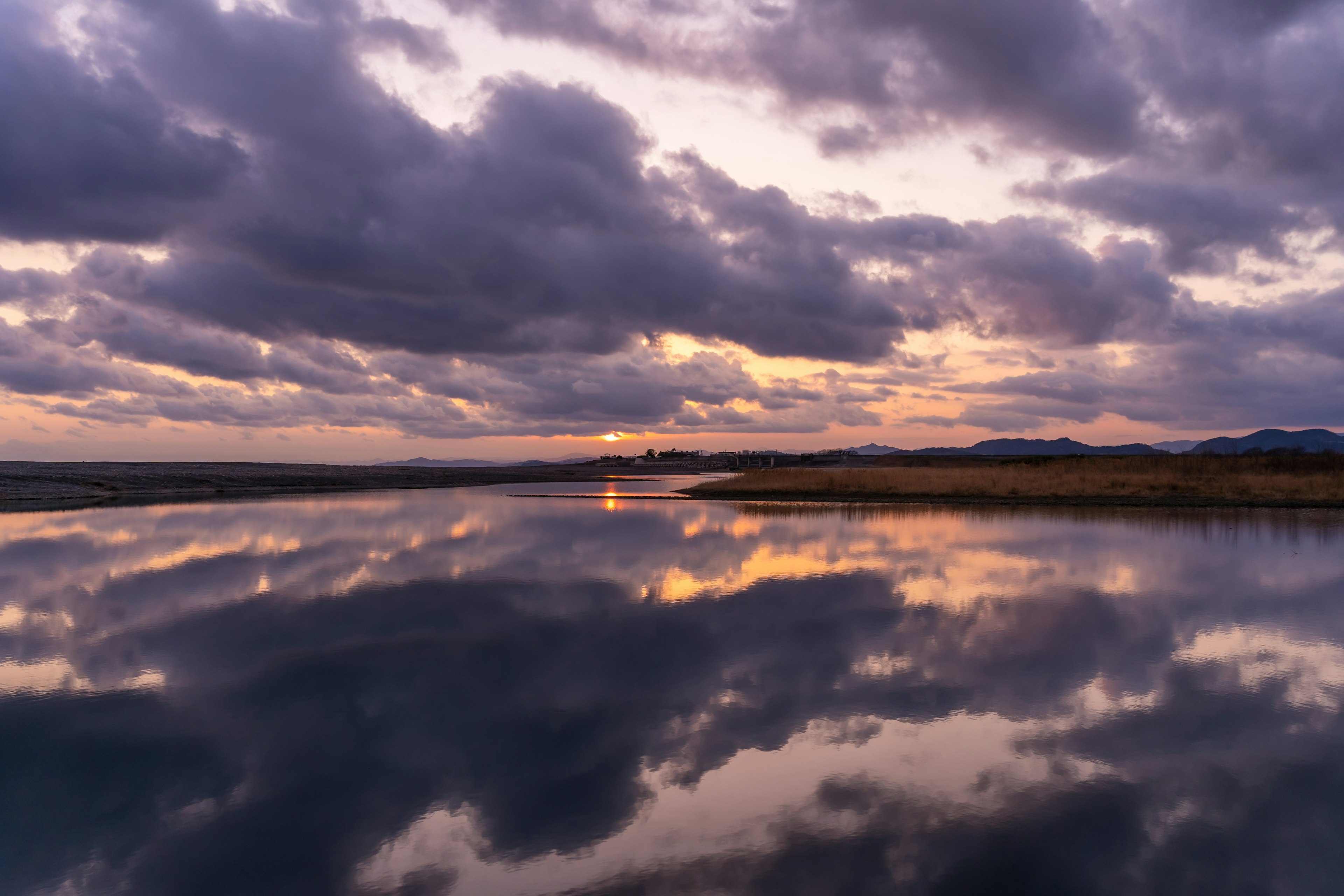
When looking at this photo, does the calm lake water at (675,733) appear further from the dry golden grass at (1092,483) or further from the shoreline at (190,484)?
the shoreline at (190,484)

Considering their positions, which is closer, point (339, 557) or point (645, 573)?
point (645, 573)

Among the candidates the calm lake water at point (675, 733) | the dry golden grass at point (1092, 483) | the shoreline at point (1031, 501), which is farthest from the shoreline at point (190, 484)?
the calm lake water at point (675, 733)

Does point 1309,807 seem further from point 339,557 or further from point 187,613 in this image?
point 339,557

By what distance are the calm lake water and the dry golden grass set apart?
3251cm

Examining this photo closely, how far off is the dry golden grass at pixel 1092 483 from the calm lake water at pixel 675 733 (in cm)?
3251

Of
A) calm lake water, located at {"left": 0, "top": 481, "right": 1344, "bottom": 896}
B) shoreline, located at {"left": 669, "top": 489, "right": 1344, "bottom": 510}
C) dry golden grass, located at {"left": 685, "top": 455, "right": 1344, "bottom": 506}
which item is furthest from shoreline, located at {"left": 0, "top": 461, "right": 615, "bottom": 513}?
calm lake water, located at {"left": 0, "top": 481, "right": 1344, "bottom": 896}

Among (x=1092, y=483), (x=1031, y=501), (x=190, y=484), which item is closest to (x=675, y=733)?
(x=1031, y=501)

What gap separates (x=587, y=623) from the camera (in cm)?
1567

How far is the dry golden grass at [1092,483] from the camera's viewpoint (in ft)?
164

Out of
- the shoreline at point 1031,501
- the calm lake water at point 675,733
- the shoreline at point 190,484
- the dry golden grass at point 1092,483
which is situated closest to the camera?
the calm lake water at point 675,733

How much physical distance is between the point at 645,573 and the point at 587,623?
647 centimetres

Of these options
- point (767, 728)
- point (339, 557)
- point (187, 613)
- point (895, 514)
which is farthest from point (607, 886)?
point (895, 514)

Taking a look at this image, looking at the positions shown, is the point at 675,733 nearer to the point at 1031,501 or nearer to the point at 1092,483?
the point at 1031,501

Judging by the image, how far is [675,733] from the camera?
9.64 meters
